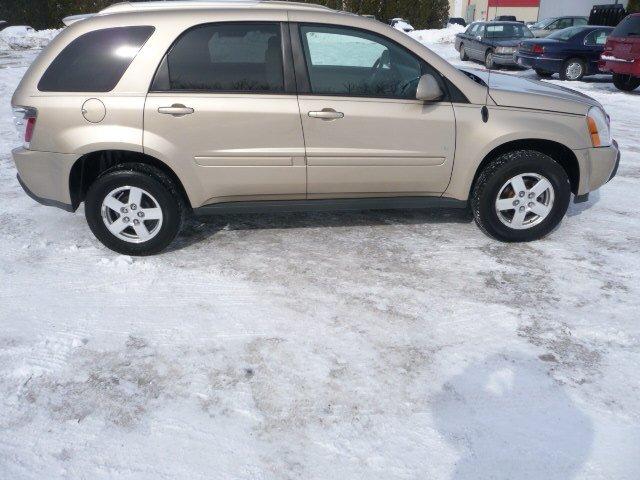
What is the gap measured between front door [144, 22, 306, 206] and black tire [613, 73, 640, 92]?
→ 36.0 feet

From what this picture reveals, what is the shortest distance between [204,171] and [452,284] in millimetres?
1950

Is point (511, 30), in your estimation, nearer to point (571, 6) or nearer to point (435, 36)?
point (435, 36)

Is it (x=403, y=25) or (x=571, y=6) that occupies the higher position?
(x=571, y=6)

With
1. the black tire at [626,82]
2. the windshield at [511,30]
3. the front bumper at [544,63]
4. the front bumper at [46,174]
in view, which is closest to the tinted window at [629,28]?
the black tire at [626,82]

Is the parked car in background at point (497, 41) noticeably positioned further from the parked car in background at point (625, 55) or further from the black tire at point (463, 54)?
the parked car in background at point (625, 55)

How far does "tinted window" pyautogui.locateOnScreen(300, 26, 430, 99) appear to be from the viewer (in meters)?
3.94

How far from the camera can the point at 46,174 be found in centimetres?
391

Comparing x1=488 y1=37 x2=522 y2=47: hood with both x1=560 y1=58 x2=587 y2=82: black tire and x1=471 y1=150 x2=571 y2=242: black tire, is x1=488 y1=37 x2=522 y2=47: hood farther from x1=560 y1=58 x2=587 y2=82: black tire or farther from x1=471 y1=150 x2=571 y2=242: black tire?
x1=471 y1=150 x2=571 y2=242: black tire

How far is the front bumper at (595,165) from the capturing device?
167 inches

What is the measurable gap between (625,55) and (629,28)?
708 millimetres

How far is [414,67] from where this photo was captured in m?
3.99

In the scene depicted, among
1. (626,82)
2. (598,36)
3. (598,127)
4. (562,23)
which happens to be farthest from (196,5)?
(562,23)

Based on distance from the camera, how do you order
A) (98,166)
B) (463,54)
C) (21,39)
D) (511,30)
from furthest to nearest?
(21,39) < (463,54) < (511,30) < (98,166)

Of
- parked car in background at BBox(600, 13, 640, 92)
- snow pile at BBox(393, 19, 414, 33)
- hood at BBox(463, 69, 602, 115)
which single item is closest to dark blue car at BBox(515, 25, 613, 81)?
parked car in background at BBox(600, 13, 640, 92)
